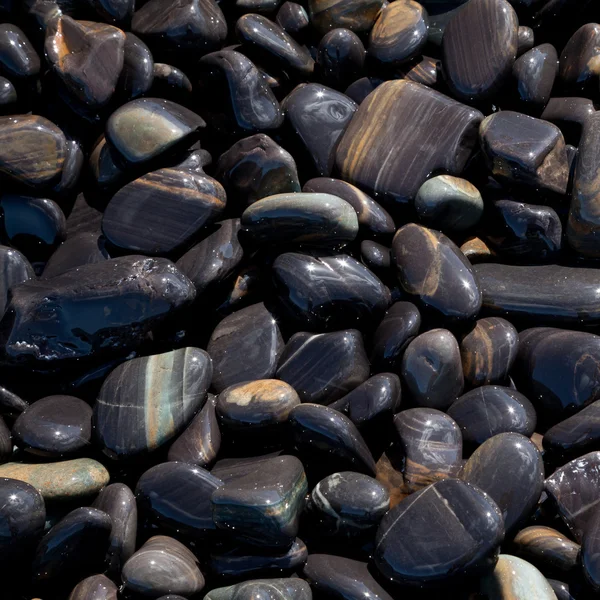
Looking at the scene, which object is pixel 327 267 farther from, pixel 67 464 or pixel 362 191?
pixel 67 464

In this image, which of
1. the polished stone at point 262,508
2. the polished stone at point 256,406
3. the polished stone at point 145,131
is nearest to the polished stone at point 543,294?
the polished stone at point 256,406

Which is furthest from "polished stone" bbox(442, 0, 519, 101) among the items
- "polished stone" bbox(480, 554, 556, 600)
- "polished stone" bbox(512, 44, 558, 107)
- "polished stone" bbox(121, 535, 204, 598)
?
"polished stone" bbox(121, 535, 204, 598)

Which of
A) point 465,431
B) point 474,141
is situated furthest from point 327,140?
point 465,431

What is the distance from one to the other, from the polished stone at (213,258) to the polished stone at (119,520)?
2.40 feet

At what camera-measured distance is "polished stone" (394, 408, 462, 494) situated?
2299mm

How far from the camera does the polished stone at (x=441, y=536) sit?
81.0 inches

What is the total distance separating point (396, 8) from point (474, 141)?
0.73 meters

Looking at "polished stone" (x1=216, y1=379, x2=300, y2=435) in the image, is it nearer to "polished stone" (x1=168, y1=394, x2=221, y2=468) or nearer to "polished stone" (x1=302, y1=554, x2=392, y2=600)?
"polished stone" (x1=168, y1=394, x2=221, y2=468)

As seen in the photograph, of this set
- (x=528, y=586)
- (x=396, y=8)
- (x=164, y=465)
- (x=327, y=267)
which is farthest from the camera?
(x=396, y=8)

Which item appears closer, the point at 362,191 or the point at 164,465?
the point at 164,465

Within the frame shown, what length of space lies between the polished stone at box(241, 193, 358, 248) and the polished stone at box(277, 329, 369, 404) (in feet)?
1.12

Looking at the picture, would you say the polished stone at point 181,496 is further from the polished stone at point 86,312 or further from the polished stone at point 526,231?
the polished stone at point 526,231

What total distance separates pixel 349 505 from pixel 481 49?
1.85m

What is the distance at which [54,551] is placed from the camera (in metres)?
2.14
